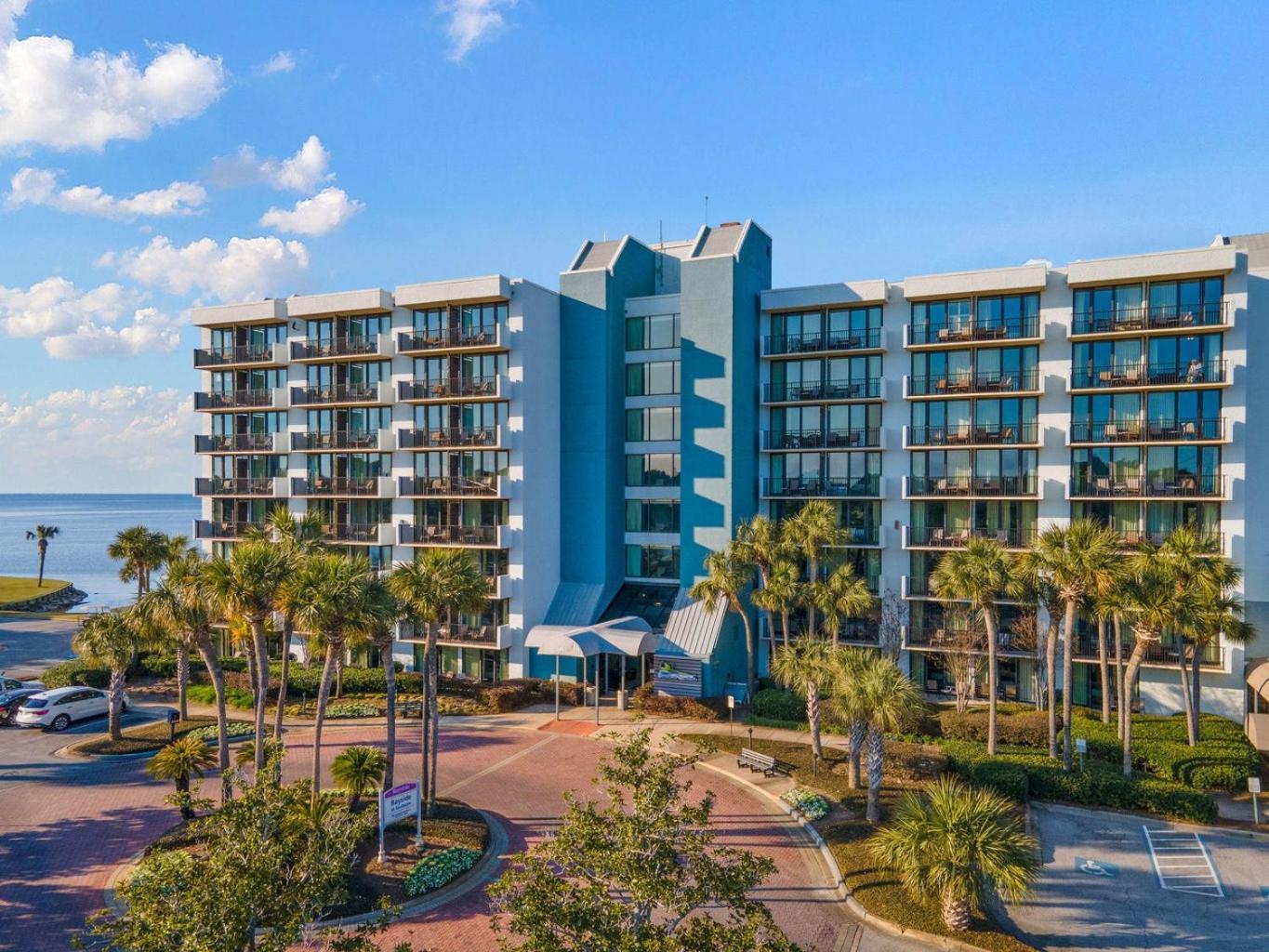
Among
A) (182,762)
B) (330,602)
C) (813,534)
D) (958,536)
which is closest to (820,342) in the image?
(813,534)

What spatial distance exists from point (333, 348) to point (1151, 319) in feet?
135

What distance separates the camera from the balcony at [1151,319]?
34.8 metres

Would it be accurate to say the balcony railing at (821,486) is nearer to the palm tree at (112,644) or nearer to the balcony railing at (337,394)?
the balcony railing at (337,394)

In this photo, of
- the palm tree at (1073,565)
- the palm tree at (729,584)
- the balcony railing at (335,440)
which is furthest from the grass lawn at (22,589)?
the palm tree at (1073,565)

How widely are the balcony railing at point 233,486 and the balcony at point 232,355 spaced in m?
6.87

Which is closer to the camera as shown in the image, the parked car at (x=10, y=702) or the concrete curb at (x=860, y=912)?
the concrete curb at (x=860, y=912)

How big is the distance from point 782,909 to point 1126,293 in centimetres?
3203

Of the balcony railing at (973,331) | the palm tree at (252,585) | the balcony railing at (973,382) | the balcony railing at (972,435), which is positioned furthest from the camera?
the balcony railing at (972,435)

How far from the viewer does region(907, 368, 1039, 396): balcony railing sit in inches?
1505

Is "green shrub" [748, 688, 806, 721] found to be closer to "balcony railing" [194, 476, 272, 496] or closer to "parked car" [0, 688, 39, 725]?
"balcony railing" [194, 476, 272, 496]

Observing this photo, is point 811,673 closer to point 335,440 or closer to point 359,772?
point 359,772

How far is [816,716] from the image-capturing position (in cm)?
2883

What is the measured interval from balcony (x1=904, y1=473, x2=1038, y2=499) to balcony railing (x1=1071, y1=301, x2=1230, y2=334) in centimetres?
742

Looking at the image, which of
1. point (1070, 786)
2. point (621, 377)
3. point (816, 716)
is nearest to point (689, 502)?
point (621, 377)
